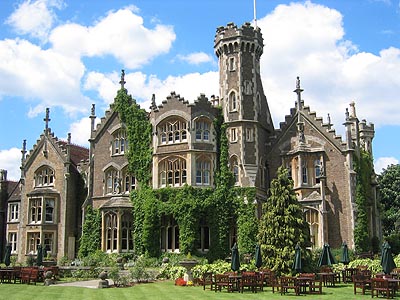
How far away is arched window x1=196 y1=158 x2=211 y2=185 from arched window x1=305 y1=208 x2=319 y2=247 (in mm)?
8474

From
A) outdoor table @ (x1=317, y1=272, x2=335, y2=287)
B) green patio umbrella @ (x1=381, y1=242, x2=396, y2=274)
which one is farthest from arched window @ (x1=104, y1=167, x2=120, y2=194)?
green patio umbrella @ (x1=381, y1=242, x2=396, y2=274)

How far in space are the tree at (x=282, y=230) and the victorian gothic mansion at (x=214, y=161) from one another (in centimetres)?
961

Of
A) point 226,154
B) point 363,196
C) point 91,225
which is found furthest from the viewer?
point 91,225

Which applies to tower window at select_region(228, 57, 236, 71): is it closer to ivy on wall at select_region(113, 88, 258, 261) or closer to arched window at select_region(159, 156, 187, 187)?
ivy on wall at select_region(113, 88, 258, 261)

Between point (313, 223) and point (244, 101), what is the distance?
1151cm

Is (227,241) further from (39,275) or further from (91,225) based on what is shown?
(39,275)

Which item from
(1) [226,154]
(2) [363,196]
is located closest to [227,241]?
(1) [226,154]

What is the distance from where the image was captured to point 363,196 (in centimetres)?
3831

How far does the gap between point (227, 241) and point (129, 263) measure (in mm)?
8013

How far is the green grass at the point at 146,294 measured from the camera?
21312mm

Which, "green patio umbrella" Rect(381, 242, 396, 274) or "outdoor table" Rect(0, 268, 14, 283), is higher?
"green patio umbrella" Rect(381, 242, 396, 274)

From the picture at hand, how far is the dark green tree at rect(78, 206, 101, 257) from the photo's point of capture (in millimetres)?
43231

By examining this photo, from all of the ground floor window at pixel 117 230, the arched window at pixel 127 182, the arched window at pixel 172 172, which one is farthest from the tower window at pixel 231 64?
the ground floor window at pixel 117 230

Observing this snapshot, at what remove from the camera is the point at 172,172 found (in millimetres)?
41250
